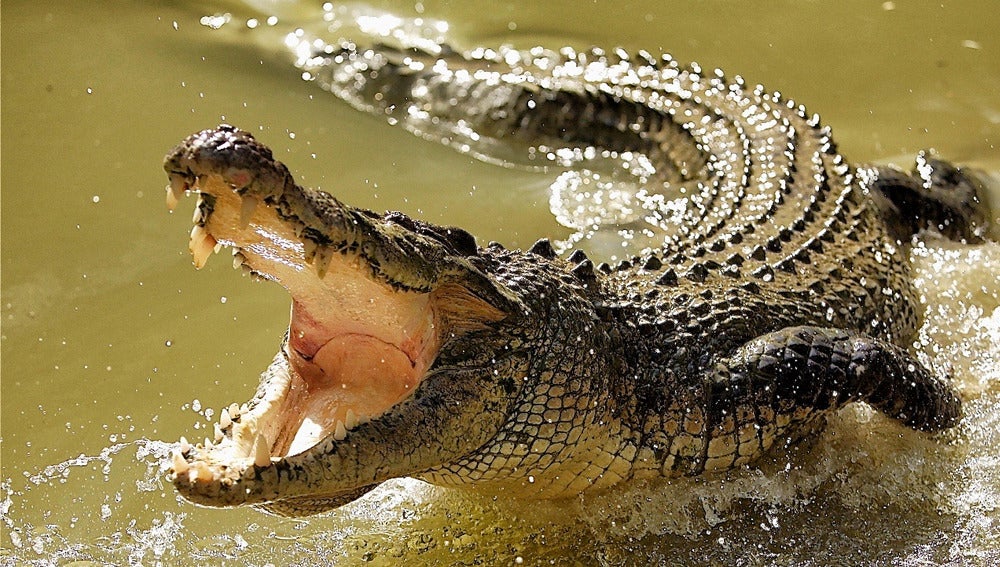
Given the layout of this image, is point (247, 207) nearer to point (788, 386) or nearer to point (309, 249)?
point (309, 249)

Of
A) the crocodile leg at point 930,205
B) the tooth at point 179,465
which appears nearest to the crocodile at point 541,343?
the tooth at point 179,465

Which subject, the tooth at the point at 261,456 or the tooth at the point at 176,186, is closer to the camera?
the tooth at the point at 176,186

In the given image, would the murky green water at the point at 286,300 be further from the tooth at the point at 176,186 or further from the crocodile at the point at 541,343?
the tooth at the point at 176,186

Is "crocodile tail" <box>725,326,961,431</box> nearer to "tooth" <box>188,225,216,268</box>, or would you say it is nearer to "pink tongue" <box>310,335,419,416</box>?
"pink tongue" <box>310,335,419,416</box>

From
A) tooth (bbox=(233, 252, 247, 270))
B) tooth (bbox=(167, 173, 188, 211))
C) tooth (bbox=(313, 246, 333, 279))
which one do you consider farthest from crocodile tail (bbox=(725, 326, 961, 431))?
tooth (bbox=(167, 173, 188, 211))

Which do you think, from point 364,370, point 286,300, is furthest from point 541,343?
point 286,300

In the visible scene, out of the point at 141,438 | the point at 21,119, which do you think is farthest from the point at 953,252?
the point at 21,119
